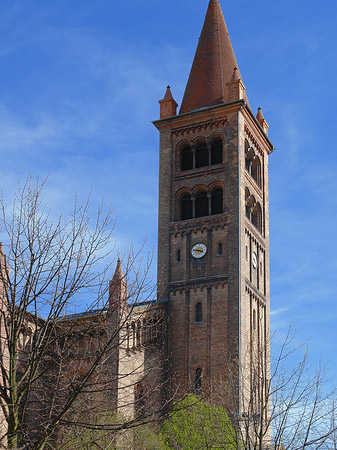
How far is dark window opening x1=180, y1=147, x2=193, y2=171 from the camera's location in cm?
4966

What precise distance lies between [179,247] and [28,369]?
32564mm

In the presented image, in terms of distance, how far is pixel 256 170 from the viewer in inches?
2041

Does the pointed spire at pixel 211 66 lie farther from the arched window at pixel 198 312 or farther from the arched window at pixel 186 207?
the arched window at pixel 198 312

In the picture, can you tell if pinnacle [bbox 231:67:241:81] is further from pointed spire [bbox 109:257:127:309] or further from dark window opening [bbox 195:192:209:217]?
pointed spire [bbox 109:257:127:309]

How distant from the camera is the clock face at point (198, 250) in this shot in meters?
45.7

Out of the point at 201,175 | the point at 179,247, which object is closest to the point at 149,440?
the point at 179,247

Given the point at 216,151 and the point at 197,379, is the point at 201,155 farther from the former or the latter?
the point at 197,379

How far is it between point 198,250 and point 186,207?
12.2 ft

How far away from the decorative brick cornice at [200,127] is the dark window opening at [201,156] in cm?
112

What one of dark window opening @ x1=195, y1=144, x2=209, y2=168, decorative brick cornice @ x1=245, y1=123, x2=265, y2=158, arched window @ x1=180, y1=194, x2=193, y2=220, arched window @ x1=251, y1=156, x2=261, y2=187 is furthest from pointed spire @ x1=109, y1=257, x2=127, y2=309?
arched window @ x1=251, y1=156, x2=261, y2=187

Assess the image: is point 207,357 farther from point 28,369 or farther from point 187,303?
point 28,369

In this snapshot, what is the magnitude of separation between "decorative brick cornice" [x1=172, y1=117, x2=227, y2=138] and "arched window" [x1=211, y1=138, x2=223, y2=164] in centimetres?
96

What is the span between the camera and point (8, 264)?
50.6ft

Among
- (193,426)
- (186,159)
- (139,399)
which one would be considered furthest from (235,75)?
(139,399)
